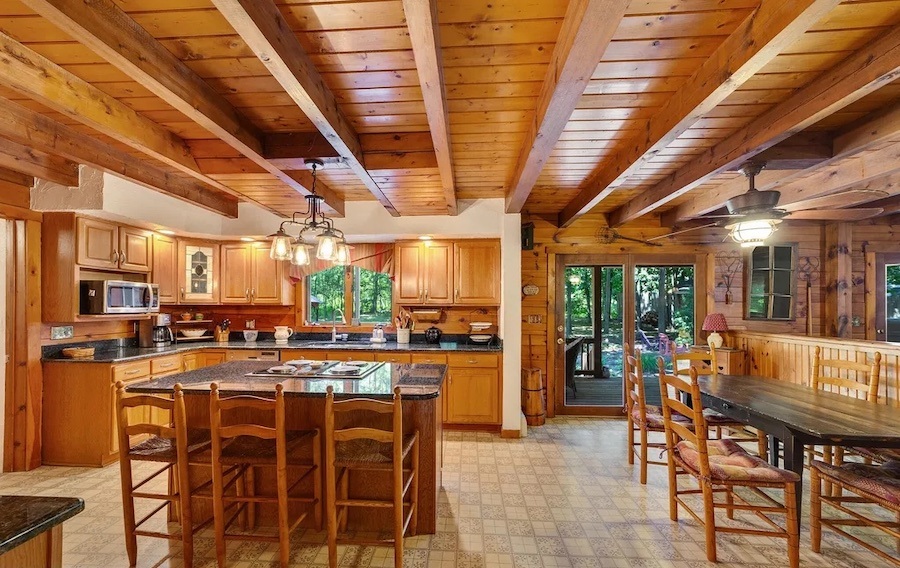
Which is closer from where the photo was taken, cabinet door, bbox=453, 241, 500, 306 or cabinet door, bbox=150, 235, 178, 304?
cabinet door, bbox=150, 235, 178, 304

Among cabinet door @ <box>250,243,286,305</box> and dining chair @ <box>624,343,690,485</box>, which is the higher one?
cabinet door @ <box>250,243,286,305</box>

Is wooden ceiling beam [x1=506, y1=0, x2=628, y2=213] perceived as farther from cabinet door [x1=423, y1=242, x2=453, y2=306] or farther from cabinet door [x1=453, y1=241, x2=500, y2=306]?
cabinet door [x1=423, y1=242, x2=453, y2=306]

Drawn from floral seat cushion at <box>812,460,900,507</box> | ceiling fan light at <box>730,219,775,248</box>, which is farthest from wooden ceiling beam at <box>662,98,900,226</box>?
floral seat cushion at <box>812,460,900,507</box>

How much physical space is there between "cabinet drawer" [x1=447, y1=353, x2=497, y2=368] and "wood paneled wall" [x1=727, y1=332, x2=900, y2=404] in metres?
2.82

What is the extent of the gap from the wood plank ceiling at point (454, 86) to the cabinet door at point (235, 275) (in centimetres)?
162

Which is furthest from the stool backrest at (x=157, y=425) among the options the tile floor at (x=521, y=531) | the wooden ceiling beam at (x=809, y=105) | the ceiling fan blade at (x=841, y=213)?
the ceiling fan blade at (x=841, y=213)

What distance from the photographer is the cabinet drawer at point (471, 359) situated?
432cm

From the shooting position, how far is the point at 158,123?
2.54m

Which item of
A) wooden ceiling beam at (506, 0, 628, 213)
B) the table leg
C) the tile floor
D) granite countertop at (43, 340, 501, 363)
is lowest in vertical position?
the tile floor

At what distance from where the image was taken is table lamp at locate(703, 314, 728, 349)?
14.6ft

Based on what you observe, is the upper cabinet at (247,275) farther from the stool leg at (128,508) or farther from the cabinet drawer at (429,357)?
the stool leg at (128,508)

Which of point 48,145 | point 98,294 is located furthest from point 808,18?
point 98,294

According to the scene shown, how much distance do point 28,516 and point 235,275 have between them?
429 centimetres

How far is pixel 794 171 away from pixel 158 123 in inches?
169
